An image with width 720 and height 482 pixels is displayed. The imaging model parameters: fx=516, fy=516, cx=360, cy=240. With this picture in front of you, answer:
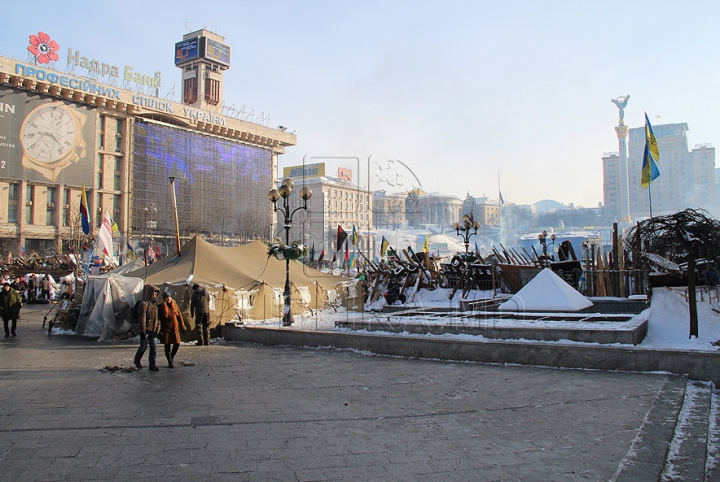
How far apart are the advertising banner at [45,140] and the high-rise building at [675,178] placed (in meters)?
93.4

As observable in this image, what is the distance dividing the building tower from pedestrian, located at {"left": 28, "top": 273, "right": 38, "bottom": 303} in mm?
71106

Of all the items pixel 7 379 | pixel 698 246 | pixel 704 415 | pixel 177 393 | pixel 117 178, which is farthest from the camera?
pixel 117 178

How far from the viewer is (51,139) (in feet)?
200

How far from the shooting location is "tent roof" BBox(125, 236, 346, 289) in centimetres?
1552

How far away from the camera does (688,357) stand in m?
7.90

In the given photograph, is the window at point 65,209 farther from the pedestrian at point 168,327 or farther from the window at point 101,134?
the pedestrian at point 168,327

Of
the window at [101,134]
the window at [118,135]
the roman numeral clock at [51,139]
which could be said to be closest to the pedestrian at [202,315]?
the roman numeral clock at [51,139]

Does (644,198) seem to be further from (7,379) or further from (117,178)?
(7,379)

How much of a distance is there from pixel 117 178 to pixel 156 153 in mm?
6148

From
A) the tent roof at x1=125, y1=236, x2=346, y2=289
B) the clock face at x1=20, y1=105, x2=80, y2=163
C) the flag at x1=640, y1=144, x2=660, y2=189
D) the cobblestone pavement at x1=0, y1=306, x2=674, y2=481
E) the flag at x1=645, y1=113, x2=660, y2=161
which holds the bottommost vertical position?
the cobblestone pavement at x1=0, y1=306, x2=674, y2=481

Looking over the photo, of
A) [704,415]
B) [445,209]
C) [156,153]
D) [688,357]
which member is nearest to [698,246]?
[688,357]

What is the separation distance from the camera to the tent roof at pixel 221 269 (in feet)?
50.9

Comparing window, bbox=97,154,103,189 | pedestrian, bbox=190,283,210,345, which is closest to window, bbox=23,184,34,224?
window, bbox=97,154,103,189

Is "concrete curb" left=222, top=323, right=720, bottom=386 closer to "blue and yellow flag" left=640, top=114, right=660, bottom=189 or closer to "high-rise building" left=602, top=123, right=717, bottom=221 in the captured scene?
"blue and yellow flag" left=640, top=114, right=660, bottom=189
